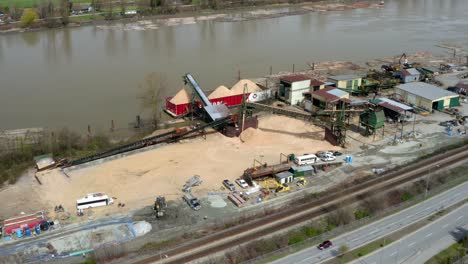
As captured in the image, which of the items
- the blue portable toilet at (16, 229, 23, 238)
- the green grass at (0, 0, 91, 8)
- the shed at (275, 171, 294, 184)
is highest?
the green grass at (0, 0, 91, 8)

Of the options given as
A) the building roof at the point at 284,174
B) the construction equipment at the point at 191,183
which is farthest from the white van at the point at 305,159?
the construction equipment at the point at 191,183

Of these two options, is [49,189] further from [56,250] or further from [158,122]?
[158,122]

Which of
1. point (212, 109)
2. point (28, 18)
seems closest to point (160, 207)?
point (212, 109)

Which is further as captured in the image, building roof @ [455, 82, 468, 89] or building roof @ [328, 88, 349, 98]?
building roof @ [455, 82, 468, 89]

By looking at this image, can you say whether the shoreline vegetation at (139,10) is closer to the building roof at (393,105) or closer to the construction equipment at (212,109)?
the construction equipment at (212,109)

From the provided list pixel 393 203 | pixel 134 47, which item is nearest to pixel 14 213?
pixel 393 203

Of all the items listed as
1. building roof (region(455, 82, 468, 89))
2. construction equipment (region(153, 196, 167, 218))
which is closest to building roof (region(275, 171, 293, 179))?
construction equipment (region(153, 196, 167, 218))

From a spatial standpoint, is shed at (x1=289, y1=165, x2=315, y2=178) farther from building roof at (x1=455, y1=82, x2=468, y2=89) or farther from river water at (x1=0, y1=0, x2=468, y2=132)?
building roof at (x1=455, y1=82, x2=468, y2=89)

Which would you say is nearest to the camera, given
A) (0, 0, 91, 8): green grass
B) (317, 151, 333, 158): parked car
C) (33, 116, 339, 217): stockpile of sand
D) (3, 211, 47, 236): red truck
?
(3, 211, 47, 236): red truck
